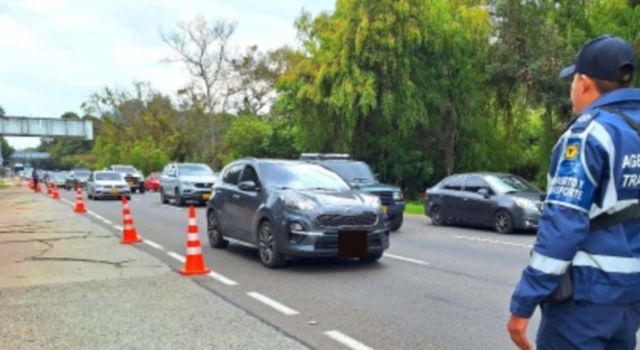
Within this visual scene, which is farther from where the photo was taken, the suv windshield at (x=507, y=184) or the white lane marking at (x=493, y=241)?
the suv windshield at (x=507, y=184)

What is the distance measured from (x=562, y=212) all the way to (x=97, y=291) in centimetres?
682

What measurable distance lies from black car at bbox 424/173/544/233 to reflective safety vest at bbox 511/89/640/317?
1194cm

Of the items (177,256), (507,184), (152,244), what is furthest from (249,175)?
(507,184)

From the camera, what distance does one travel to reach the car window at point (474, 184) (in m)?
15.8

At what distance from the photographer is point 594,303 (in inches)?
95.3

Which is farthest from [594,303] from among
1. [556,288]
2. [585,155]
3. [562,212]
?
[585,155]

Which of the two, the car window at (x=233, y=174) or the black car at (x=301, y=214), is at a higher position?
the car window at (x=233, y=174)

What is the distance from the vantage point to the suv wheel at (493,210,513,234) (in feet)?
47.5

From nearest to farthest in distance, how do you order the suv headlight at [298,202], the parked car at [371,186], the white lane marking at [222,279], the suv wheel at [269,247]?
the white lane marking at [222,279], the suv headlight at [298,202], the suv wheel at [269,247], the parked car at [371,186]

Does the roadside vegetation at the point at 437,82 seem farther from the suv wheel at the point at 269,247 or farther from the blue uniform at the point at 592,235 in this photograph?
the blue uniform at the point at 592,235

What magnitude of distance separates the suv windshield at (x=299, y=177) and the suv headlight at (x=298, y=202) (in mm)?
560

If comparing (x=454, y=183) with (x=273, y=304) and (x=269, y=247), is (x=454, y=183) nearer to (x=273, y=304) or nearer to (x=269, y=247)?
(x=269, y=247)

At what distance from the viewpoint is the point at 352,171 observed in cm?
1589

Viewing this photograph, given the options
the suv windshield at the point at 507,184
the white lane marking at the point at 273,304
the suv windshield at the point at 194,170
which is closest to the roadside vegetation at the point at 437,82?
the suv windshield at the point at 194,170
